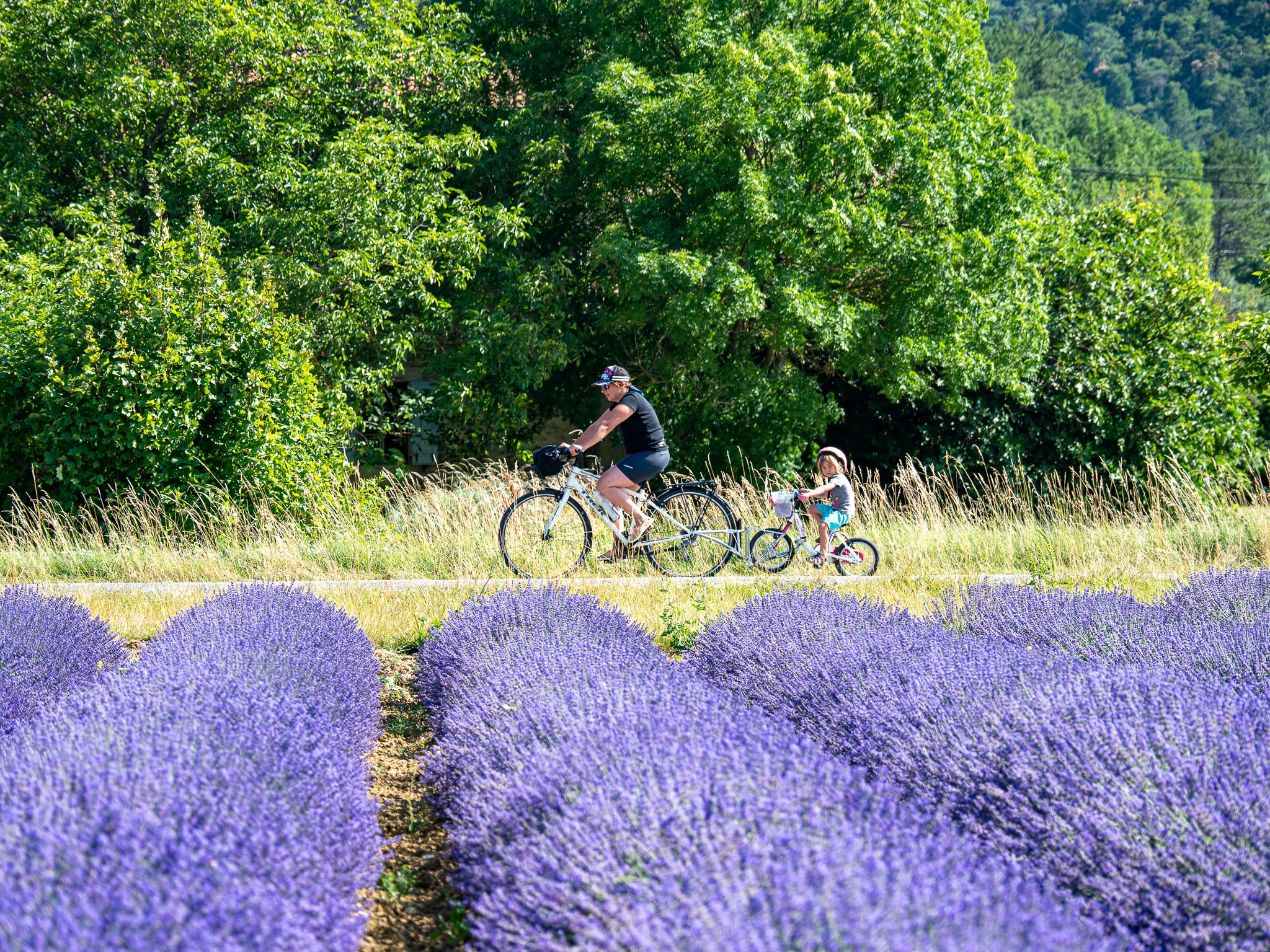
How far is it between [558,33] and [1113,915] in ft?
48.0

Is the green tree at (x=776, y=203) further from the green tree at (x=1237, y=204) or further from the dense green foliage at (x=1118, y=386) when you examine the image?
the green tree at (x=1237, y=204)

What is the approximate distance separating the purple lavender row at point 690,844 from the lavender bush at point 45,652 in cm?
189

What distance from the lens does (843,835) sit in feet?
6.80

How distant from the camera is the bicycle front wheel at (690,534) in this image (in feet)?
27.0

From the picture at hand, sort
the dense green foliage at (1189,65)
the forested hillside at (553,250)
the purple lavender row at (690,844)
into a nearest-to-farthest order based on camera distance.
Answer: the purple lavender row at (690,844), the forested hillside at (553,250), the dense green foliage at (1189,65)

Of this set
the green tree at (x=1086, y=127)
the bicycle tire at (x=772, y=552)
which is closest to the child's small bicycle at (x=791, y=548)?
the bicycle tire at (x=772, y=552)

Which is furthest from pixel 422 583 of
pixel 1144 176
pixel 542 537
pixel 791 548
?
pixel 1144 176

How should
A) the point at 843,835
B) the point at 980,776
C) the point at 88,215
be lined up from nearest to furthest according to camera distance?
the point at 843,835
the point at 980,776
the point at 88,215

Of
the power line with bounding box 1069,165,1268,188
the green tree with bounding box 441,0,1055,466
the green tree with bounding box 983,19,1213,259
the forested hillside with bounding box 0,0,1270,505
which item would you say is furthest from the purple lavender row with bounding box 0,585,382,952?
the green tree with bounding box 983,19,1213,259

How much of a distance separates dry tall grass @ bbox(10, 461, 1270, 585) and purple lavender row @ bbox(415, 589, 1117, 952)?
4.61 meters

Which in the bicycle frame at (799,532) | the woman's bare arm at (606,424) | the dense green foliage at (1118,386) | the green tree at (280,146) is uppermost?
the green tree at (280,146)

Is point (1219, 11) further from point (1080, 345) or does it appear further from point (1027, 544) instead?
point (1027, 544)

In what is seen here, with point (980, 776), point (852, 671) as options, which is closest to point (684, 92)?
point (852, 671)

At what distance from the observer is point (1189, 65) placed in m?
82.1
